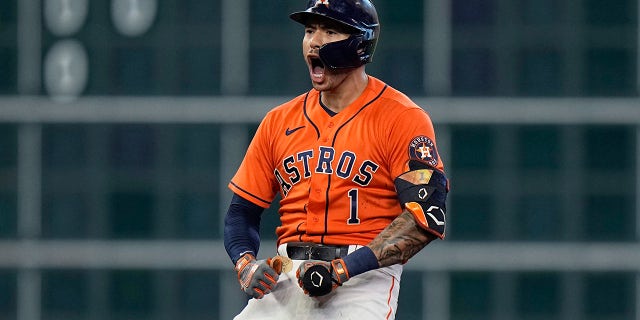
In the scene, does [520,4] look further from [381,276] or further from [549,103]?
[381,276]

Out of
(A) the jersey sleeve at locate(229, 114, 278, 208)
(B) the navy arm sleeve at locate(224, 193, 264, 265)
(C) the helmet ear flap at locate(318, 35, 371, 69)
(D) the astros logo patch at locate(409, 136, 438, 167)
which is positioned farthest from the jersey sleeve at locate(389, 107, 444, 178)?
(B) the navy arm sleeve at locate(224, 193, 264, 265)

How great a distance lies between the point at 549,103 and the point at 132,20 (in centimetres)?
1080

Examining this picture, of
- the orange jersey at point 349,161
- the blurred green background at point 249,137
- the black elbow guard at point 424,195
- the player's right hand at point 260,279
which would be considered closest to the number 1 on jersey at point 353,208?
the orange jersey at point 349,161

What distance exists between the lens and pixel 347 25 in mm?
7914

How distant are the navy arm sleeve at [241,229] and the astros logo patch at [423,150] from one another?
0.97 meters

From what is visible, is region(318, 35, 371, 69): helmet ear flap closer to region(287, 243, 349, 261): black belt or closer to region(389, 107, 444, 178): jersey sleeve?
region(389, 107, 444, 178): jersey sleeve

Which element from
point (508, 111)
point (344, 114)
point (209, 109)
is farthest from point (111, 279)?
point (344, 114)

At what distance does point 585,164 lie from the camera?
134 feet

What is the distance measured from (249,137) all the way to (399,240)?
114 feet

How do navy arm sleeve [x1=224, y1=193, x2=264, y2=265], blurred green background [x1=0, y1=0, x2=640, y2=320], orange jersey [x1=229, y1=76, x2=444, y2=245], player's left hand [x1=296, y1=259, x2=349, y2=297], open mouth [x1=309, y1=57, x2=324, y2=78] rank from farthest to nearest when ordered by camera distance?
blurred green background [x1=0, y1=0, x2=640, y2=320] → navy arm sleeve [x1=224, y1=193, x2=264, y2=265] → open mouth [x1=309, y1=57, x2=324, y2=78] → orange jersey [x1=229, y1=76, x2=444, y2=245] → player's left hand [x1=296, y1=259, x2=349, y2=297]

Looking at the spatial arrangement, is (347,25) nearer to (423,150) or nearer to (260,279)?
(423,150)

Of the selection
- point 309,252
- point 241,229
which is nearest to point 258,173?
point 241,229

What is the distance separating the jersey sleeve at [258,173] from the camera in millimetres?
8172

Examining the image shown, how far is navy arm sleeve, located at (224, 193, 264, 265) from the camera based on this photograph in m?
8.08
